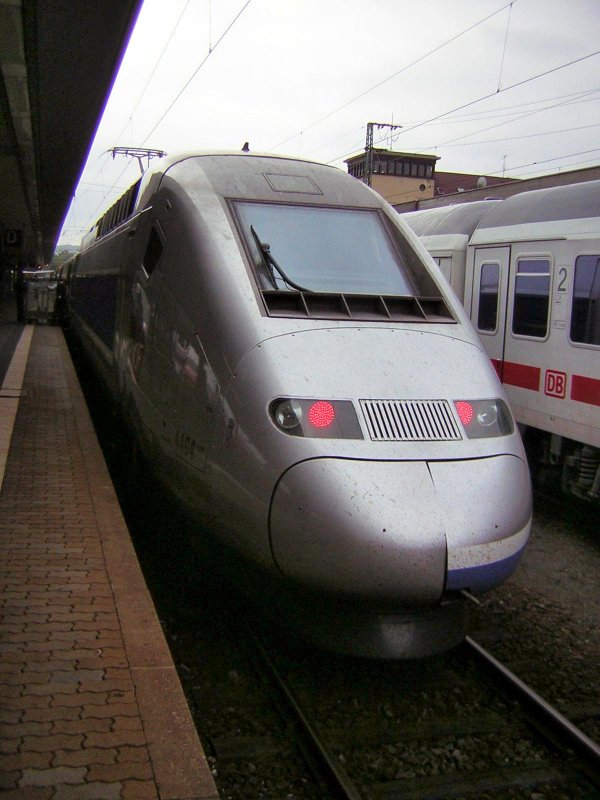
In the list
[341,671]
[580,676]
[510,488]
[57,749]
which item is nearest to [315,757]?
[341,671]

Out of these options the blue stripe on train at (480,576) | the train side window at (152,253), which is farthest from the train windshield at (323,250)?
the blue stripe on train at (480,576)

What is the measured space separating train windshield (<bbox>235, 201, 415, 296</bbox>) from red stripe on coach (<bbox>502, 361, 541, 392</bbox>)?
3.06m

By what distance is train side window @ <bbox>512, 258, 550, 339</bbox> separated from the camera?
25.1 feet

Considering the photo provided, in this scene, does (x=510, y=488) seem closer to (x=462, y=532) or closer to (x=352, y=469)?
(x=462, y=532)

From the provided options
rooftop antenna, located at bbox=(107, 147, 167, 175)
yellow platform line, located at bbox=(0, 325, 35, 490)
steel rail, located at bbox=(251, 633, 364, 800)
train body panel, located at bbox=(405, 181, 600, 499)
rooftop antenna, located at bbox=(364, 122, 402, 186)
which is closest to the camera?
steel rail, located at bbox=(251, 633, 364, 800)

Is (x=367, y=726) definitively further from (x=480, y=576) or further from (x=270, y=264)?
(x=270, y=264)

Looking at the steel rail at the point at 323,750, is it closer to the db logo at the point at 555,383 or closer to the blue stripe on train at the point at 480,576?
the blue stripe on train at the point at 480,576

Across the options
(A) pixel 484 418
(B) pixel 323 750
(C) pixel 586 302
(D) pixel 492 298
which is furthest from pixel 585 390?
(B) pixel 323 750

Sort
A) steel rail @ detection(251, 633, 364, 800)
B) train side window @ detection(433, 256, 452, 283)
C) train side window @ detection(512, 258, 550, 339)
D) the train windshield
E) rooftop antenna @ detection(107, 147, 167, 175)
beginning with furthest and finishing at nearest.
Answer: rooftop antenna @ detection(107, 147, 167, 175), train side window @ detection(433, 256, 452, 283), train side window @ detection(512, 258, 550, 339), the train windshield, steel rail @ detection(251, 633, 364, 800)

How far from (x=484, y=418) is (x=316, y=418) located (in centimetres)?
89

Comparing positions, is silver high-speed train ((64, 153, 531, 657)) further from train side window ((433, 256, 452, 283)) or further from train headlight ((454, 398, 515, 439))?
train side window ((433, 256, 452, 283))

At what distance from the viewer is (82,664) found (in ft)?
11.9

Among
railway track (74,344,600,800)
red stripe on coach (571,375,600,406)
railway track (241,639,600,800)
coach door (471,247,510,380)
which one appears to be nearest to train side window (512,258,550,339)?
coach door (471,247,510,380)

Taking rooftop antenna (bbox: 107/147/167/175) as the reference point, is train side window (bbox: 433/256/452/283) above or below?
below
